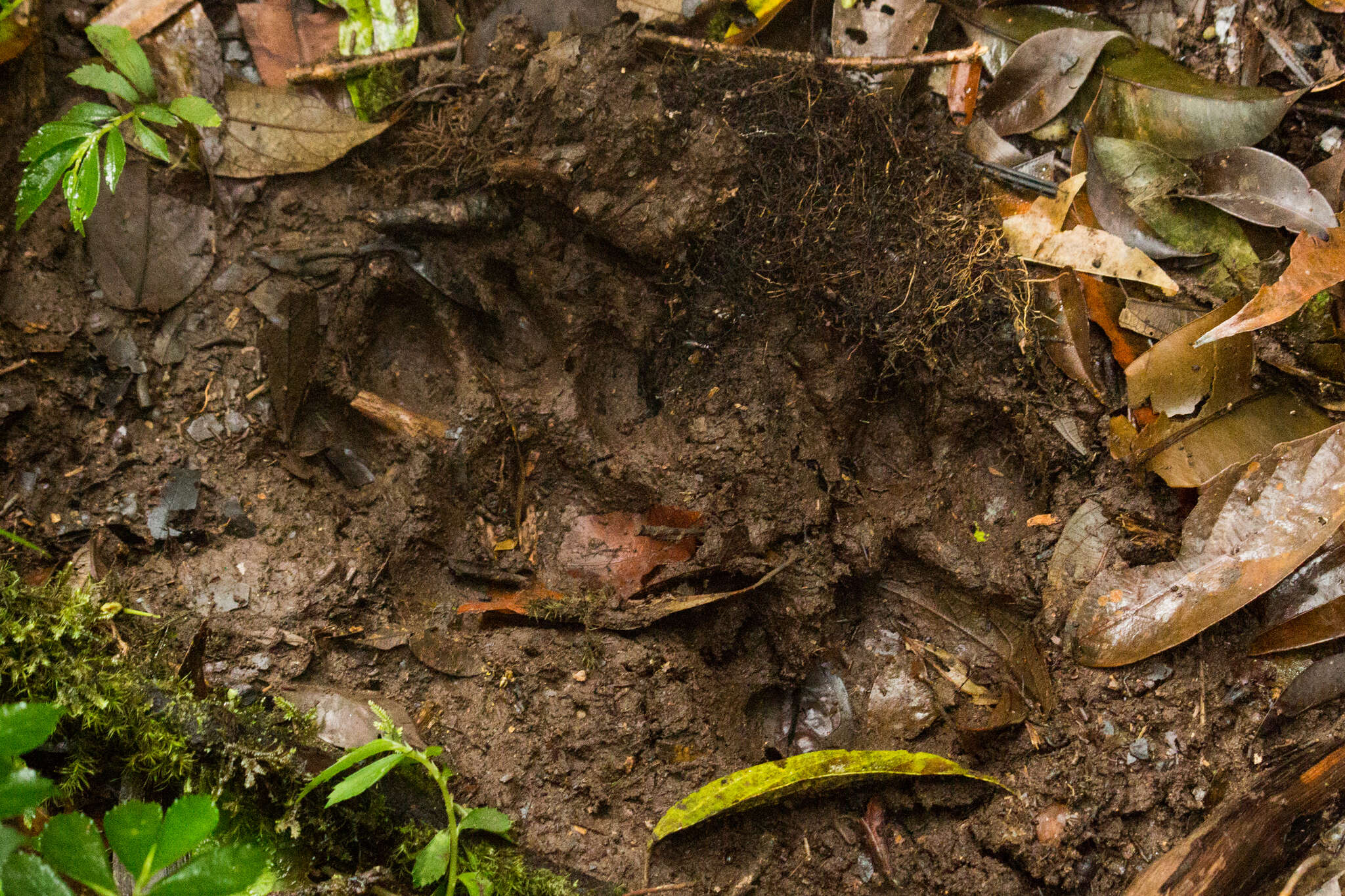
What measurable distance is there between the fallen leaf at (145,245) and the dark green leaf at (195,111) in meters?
0.28

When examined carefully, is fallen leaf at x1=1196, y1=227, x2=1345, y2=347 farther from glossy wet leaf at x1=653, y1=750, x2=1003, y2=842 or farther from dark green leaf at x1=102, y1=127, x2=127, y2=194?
dark green leaf at x1=102, y1=127, x2=127, y2=194

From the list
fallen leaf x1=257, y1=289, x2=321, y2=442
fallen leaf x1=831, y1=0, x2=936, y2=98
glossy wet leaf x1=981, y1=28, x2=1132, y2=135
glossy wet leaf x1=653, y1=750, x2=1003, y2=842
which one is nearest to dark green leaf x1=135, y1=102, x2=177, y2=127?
fallen leaf x1=257, y1=289, x2=321, y2=442

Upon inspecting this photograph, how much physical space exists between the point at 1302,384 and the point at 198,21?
3112mm

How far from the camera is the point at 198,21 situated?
2.24 meters

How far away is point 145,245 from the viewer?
2.19m

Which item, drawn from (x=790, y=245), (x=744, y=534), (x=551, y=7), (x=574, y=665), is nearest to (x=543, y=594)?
(x=574, y=665)

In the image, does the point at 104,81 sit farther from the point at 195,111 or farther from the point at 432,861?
the point at 432,861

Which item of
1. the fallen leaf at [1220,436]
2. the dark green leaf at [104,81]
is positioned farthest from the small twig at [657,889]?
the dark green leaf at [104,81]

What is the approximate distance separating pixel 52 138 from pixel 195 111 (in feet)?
1.05

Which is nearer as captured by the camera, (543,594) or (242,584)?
(242,584)

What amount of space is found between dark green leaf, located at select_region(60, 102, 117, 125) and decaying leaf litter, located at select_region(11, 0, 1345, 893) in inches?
10.6

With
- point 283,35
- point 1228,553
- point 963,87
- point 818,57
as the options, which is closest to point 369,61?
point 283,35

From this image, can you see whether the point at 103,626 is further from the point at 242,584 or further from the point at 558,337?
the point at 558,337

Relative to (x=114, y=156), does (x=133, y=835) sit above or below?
below
